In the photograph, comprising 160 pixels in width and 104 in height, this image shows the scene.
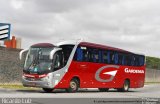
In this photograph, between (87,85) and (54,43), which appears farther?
(87,85)

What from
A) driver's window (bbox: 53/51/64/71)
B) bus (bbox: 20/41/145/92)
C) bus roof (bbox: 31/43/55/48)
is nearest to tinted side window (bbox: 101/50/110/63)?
bus (bbox: 20/41/145/92)

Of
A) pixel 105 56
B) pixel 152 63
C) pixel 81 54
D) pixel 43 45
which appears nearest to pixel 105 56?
pixel 105 56

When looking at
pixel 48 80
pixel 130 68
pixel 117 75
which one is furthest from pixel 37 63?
pixel 130 68

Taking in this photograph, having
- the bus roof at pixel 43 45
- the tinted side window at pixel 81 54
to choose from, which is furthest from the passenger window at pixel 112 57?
the bus roof at pixel 43 45

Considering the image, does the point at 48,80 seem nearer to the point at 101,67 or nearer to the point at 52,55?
the point at 52,55

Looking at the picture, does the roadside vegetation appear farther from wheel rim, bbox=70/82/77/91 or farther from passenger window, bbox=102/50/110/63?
wheel rim, bbox=70/82/77/91

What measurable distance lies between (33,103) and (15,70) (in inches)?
764

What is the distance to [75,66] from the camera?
26453mm

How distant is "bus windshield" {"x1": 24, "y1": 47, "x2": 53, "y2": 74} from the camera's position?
24.8 meters

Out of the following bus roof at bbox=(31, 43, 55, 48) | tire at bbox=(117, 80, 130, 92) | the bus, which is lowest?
tire at bbox=(117, 80, 130, 92)

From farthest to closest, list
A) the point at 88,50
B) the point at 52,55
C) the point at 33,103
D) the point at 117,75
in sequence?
the point at 117,75, the point at 88,50, the point at 52,55, the point at 33,103

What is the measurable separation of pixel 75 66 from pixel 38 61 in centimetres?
263

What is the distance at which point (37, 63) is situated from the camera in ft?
82.2

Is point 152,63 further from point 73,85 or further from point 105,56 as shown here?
point 73,85
